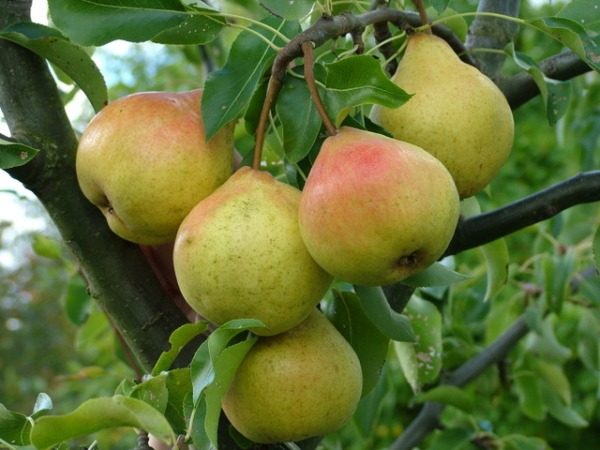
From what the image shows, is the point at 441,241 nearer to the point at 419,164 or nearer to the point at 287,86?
the point at 419,164

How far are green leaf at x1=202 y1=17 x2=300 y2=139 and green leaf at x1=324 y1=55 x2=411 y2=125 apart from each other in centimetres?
7

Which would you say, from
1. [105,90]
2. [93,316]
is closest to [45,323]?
[93,316]

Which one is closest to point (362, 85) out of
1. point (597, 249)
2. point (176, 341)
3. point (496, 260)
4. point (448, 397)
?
point (176, 341)

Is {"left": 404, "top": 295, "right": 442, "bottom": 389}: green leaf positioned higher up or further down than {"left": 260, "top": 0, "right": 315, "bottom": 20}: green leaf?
further down

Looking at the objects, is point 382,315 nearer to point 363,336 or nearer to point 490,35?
point 363,336

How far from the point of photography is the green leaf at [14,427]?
82cm

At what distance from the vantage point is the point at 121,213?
0.88 metres

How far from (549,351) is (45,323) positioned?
4.99 meters

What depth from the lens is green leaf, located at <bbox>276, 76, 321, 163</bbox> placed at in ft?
2.85

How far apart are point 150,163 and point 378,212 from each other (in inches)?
8.9

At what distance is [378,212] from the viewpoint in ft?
2.45

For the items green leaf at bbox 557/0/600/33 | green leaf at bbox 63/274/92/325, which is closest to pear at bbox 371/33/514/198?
green leaf at bbox 557/0/600/33

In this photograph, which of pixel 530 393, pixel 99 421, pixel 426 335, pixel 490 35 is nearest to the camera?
pixel 99 421

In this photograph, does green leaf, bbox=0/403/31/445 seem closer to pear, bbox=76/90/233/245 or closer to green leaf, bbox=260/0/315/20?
pear, bbox=76/90/233/245
